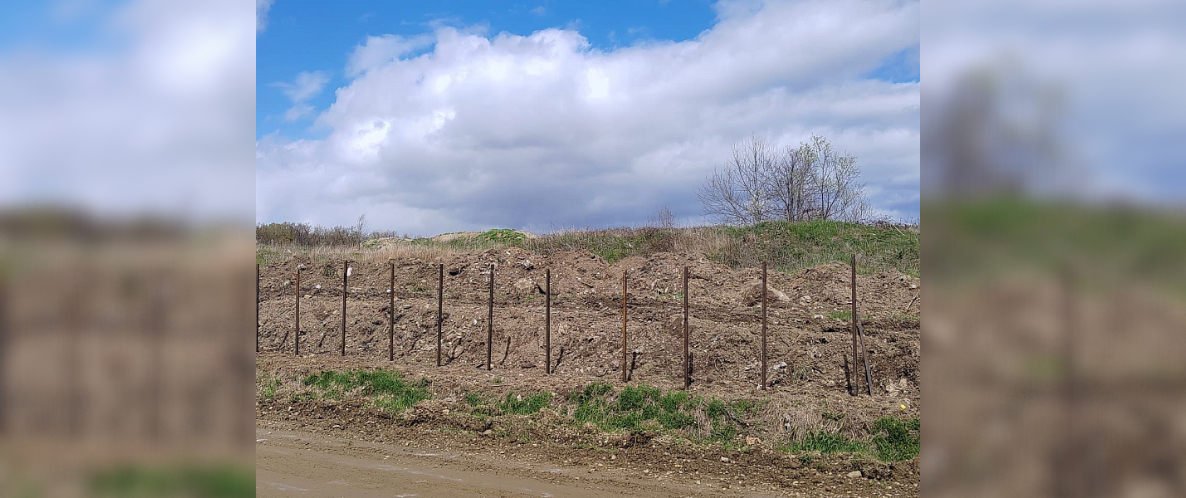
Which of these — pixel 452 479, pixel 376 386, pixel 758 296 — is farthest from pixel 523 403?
pixel 758 296

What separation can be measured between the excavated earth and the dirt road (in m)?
0.11

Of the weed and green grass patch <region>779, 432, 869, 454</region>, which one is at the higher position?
the weed

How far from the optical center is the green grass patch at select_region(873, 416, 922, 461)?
773 centimetres

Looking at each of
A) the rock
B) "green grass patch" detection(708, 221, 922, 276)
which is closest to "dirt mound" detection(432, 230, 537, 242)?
"green grass patch" detection(708, 221, 922, 276)

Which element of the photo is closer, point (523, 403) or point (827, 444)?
point (827, 444)

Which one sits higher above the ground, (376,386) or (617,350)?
(617,350)

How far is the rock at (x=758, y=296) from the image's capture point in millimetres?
16031

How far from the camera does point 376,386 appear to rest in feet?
35.9

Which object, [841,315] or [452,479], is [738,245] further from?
[452,479]

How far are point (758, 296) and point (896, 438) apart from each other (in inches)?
325

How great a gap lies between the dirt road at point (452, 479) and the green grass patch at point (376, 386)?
6.53ft
